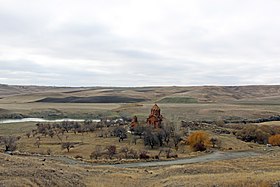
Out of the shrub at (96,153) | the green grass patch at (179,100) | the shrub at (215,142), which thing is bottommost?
the shrub at (96,153)

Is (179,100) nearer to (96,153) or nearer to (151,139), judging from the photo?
(151,139)

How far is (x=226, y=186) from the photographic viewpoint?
21578 mm

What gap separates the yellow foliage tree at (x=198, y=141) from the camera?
55688 millimetres

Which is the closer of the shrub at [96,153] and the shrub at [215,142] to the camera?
the shrub at [96,153]

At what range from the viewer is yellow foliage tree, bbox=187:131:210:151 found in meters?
55.7

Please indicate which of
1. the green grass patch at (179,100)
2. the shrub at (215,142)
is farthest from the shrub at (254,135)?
the green grass patch at (179,100)

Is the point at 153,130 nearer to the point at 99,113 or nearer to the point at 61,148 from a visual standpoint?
the point at 61,148

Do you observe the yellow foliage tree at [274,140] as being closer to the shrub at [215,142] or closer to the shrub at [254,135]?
the shrub at [254,135]

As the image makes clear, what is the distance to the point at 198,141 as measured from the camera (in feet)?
185

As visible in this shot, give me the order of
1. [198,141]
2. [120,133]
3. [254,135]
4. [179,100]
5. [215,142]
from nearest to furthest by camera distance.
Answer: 1. [198,141]
2. [215,142]
3. [120,133]
4. [254,135]
5. [179,100]

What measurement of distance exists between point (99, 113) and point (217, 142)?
75.4 metres

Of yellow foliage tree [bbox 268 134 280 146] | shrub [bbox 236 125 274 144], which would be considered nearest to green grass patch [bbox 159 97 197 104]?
shrub [bbox 236 125 274 144]

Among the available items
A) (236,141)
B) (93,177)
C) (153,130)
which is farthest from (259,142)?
(93,177)

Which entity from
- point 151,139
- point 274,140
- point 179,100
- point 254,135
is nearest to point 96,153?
point 151,139
